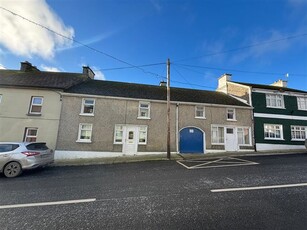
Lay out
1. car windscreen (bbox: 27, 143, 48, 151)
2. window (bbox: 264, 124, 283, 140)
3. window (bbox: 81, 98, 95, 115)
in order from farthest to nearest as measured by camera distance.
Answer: window (bbox: 264, 124, 283, 140) < window (bbox: 81, 98, 95, 115) < car windscreen (bbox: 27, 143, 48, 151)

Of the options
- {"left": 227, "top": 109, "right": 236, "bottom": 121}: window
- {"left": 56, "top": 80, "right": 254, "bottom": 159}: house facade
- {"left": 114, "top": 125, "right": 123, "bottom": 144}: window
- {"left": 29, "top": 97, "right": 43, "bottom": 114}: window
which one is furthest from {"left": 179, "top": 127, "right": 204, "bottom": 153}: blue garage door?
{"left": 29, "top": 97, "right": 43, "bottom": 114}: window

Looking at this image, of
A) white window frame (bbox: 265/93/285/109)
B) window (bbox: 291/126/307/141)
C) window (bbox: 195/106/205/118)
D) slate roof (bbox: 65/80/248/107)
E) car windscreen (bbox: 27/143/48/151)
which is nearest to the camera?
car windscreen (bbox: 27/143/48/151)

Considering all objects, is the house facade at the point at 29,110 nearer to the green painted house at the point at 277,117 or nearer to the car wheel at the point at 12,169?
the car wheel at the point at 12,169

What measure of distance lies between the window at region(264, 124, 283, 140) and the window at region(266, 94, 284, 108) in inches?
94.4

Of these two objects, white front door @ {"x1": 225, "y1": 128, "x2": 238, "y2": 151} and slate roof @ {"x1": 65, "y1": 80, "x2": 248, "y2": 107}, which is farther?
white front door @ {"x1": 225, "y1": 128, "x2": 238, "y2": 151}

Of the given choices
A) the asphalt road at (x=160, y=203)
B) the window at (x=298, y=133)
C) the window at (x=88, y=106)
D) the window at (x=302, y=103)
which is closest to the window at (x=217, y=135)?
the window at (x=298, y=133)

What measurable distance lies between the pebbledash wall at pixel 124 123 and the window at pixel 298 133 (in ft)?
17.1

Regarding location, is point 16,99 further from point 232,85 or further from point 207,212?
point 232,85

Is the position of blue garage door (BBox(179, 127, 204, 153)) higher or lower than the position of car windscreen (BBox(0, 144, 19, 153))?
higher

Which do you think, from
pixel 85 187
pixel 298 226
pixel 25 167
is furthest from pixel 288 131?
pixel 25 167

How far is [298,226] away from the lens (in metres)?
3.69

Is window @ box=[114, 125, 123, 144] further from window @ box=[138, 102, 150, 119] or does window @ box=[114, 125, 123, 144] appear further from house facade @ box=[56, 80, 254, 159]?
window @ box=[138, 102, 150, 119]

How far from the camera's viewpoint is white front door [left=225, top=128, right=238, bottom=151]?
17609 millimetres

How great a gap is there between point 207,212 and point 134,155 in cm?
1163
